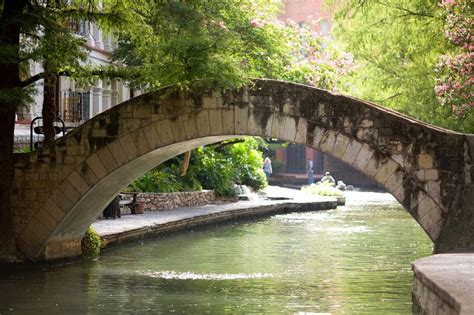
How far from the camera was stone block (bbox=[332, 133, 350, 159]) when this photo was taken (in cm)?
1780

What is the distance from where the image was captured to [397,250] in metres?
23.8

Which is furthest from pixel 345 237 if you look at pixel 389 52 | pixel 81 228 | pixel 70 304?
pixel 70 304

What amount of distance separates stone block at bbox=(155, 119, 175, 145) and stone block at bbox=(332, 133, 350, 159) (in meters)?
2.95

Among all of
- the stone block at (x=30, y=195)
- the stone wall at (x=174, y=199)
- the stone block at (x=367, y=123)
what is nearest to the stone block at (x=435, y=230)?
the stone block at (x=367, y=123)

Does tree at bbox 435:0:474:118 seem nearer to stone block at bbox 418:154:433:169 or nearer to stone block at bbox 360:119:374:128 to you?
stone block at bbox 360:119:374:128

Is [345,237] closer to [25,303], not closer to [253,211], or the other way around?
[253,211]

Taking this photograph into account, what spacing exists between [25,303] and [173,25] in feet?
19.7

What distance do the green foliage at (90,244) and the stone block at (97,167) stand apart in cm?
238

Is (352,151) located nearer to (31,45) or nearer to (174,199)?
(31,45)

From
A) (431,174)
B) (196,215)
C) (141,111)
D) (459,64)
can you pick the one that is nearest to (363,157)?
(431,174)

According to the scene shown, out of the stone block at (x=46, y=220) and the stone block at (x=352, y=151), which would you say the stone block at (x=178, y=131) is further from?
the stone block at (x=352, y=151)

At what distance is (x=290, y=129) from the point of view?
1828 cm

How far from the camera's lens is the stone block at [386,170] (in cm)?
1739

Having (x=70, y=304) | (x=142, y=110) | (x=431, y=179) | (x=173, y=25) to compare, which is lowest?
(x=70, y=304)
